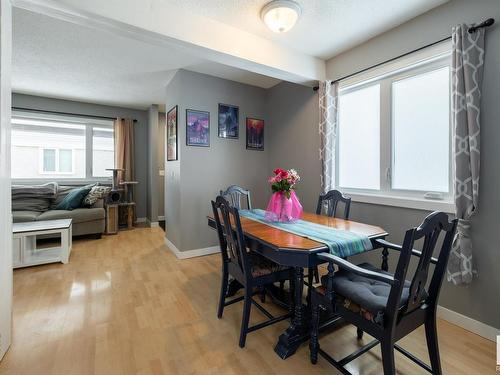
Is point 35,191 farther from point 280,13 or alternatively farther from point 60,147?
point 280,13

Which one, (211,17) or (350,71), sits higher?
(211,17)

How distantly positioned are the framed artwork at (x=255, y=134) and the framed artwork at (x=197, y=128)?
0.70m

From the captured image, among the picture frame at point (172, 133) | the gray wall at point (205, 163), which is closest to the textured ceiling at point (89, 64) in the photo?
the gray wall at point (205, 163)

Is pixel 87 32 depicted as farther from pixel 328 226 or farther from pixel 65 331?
pixel 328 226

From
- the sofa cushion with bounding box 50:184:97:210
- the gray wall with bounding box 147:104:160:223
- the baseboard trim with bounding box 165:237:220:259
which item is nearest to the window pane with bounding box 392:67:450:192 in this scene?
the baseboard trim with bounding box 165:237:220:259

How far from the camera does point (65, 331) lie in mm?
1757

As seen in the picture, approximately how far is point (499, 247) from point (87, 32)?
3973 mm

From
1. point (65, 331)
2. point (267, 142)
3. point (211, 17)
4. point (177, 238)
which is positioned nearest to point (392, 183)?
point (267, 142)

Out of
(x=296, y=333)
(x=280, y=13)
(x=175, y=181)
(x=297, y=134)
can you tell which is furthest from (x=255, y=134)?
(x=296, y=333)

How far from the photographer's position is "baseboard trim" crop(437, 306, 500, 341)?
1696 mm

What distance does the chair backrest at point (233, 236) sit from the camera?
1.57 m

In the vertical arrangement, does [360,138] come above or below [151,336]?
above

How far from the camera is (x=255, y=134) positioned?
387 centimetres

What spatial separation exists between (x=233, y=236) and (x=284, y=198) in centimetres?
59
